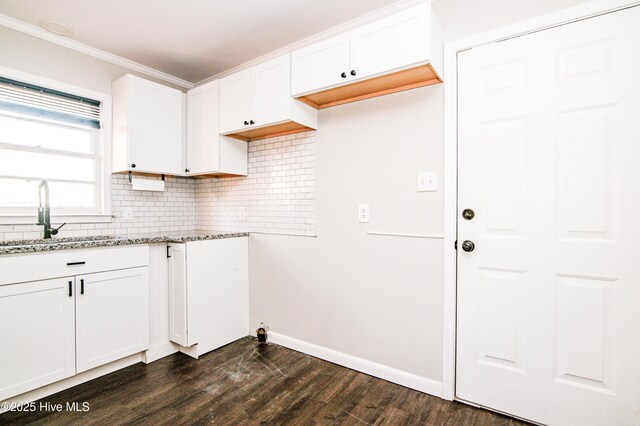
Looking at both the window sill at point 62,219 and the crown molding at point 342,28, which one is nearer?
the crown molding at point 342,28

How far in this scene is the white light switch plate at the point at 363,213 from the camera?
7.75 ft

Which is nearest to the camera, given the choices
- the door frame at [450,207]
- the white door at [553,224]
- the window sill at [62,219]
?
the white door at [553,224]

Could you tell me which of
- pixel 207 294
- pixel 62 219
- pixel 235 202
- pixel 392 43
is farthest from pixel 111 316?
pixel 392 43

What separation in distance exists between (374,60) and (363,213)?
1.03 m

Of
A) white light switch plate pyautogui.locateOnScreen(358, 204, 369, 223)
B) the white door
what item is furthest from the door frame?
white light switch plate pyautogui.locateOnScreen(358, 204, 369, 223)

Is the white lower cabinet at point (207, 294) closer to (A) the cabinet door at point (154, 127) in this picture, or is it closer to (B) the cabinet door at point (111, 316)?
(B) the cabinet door at point (111, 316)

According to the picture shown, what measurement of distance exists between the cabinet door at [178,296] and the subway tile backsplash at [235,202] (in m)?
0.69

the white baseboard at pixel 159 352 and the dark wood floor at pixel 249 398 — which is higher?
the white baseboard at pixel 159 352

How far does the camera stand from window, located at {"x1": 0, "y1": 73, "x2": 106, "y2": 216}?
2432mm

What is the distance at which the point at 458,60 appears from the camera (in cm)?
198

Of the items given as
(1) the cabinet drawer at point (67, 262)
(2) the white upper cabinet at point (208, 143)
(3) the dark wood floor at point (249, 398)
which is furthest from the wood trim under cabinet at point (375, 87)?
(3) the dark wood floor at point (249, 398)

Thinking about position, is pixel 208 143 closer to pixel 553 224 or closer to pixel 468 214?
pixel 468 214

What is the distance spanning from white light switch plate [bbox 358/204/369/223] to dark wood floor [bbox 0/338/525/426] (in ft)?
3.67

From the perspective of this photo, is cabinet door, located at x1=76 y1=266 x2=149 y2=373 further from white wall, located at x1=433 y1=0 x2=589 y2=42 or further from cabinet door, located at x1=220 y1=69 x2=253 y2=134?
white wall, located at x1=433 y1=0 x2=589 y2=42
